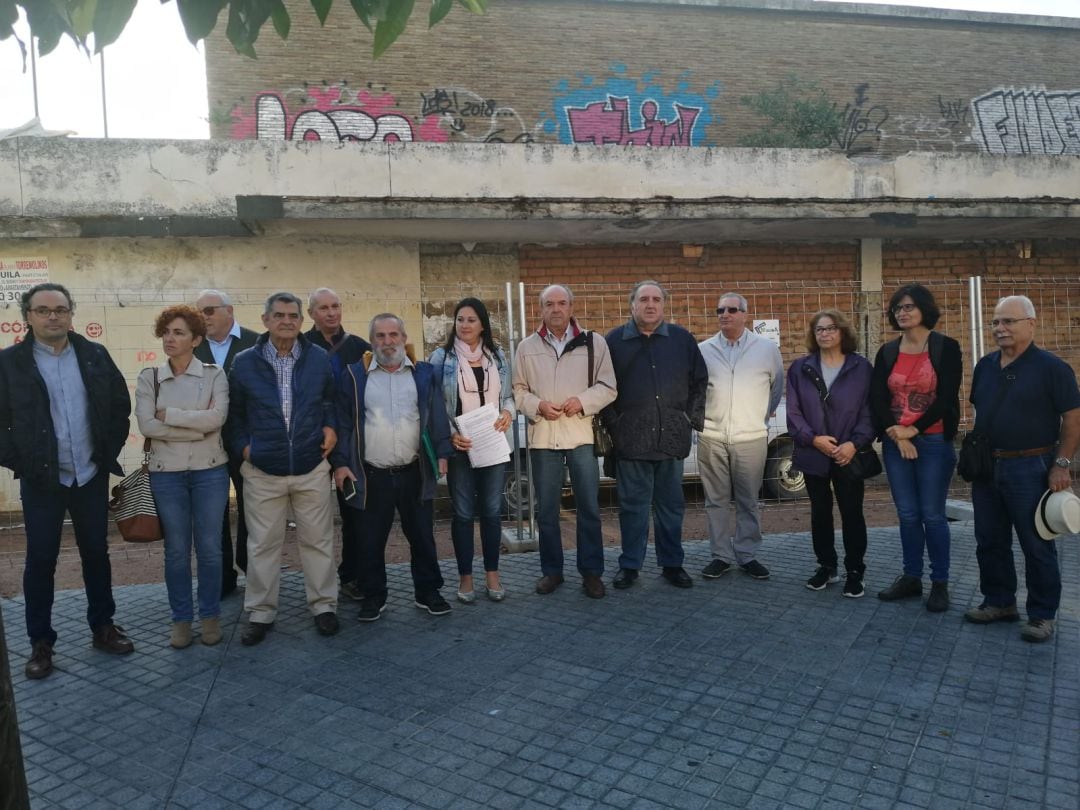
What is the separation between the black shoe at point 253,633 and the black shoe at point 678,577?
2.59m

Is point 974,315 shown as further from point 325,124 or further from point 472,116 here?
point 325,124

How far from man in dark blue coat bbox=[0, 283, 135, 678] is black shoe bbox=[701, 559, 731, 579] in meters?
3.60

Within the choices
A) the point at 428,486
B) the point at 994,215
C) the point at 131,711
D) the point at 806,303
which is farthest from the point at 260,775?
the point at 994,215

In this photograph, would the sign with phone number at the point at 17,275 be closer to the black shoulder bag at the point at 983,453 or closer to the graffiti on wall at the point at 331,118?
the graffiti on wall at the point at 331,118

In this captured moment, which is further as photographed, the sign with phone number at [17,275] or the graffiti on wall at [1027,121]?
the graffiti on wall at [1027,121]

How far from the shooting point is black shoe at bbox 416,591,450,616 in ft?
16.2

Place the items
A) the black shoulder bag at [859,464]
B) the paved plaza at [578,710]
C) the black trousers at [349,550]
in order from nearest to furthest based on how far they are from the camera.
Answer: the paved plaza at [578,710] < the black shoulder bag at [859,464] < the black trousers at [349,550]

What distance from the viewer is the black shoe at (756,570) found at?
5512 mm

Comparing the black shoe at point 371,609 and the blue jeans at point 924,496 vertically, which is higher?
the blue jeans at point 924,496

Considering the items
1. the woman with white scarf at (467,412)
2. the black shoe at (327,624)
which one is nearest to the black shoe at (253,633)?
the black shoe at (327,624)

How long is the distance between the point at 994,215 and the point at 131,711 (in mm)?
10515

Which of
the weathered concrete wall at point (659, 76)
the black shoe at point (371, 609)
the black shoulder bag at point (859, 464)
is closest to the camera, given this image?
the black shoe at point (371, 609)

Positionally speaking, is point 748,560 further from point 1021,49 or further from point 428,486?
point 1021,49

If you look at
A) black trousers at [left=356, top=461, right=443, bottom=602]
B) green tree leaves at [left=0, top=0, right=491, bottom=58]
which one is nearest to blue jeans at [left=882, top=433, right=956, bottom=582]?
black trousers at [left=356, top=461, right=443, bottom=602]
